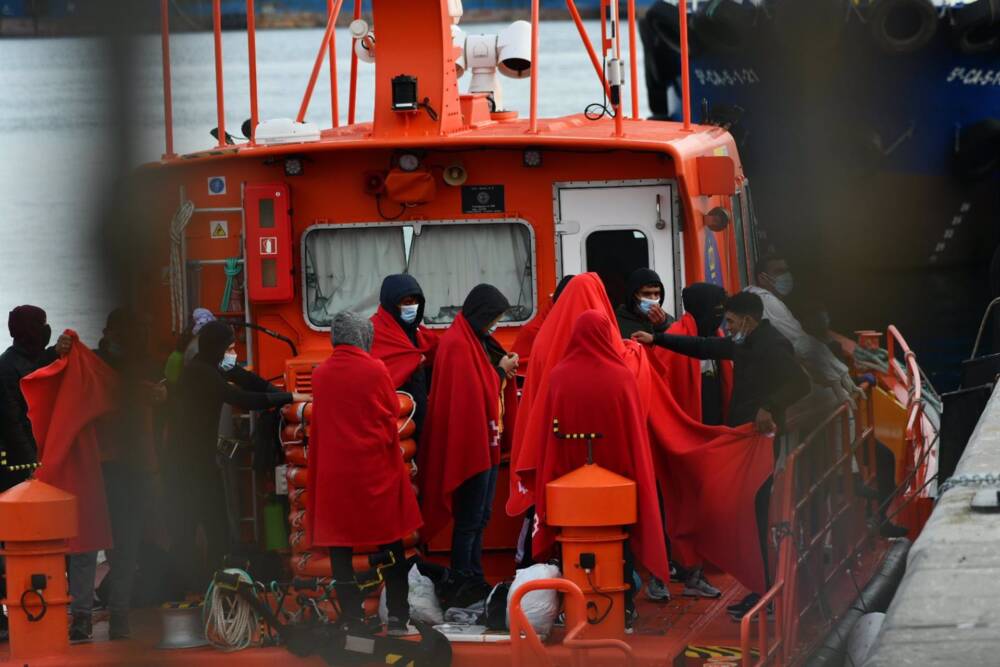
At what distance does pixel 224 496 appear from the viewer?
6590mm

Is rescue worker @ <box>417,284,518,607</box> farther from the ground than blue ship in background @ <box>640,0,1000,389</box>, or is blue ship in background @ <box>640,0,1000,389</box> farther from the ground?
blue ship in background @ <box>640,0,1000,389</box>

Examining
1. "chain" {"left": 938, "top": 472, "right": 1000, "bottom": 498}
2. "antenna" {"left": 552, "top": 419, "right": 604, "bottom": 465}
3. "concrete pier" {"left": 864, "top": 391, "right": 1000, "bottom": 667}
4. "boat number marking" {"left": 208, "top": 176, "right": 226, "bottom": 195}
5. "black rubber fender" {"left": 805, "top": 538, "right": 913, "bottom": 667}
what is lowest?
"black rubber fender" {"left": 805, "top": 538, "right": 913, "bottom": 667}

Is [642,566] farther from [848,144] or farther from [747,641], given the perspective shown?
[848,144]

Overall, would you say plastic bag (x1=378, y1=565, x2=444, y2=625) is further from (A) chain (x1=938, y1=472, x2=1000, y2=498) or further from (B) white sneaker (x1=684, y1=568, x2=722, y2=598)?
(A) chain (x1=938, y1=472, x2=1000, y2=498)

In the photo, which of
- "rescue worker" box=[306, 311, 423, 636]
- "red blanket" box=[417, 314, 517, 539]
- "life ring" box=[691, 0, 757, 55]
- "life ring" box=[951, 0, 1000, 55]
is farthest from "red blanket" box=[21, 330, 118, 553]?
"life ring" box=[951, 0, 1000, 55]

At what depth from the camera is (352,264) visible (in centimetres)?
757

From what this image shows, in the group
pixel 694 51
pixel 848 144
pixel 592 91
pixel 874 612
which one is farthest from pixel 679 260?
pixel 592 91

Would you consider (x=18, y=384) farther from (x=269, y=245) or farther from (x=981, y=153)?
(x=981, y=153)

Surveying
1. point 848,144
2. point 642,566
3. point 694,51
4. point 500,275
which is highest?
point 694,51

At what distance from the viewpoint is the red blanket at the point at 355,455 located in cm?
564

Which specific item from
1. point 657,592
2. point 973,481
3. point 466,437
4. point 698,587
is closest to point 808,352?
point 973,481

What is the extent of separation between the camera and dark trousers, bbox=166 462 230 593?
640 centimetres

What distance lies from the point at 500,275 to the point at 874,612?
2374 millimetres

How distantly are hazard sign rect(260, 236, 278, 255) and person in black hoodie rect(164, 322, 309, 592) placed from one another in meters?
0.97
